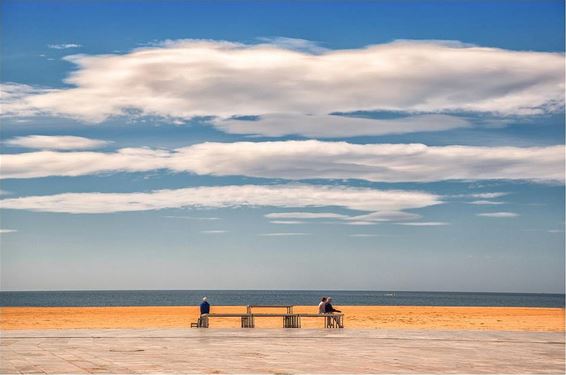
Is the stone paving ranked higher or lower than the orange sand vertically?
higher

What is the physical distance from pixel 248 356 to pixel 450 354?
16.8 feet

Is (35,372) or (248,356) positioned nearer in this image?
(35,372)

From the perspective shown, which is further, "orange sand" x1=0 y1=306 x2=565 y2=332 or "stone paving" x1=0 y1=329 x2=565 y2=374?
"orange sand" x1=0 y1=306 x2=565 y2=332

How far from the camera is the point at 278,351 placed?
18.6 meters

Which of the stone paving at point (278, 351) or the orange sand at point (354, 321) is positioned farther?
the orange sand at point (354, 321)

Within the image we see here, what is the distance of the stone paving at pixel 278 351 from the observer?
15.4 meters

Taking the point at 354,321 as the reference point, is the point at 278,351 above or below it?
above

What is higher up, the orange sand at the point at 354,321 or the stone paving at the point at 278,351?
the stone paving at the point at 278,351

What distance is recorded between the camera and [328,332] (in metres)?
25.3

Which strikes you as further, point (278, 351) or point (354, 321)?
point (354, 321)

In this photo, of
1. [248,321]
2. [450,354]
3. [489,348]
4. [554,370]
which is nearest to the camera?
[554,370]

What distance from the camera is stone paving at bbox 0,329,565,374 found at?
50.4 feet

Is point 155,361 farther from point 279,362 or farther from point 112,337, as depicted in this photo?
point 112,337

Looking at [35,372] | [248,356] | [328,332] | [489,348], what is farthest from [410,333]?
[35,372]
